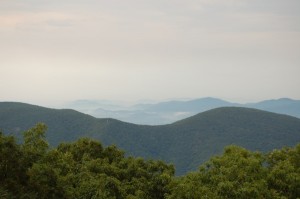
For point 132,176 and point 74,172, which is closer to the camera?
point 74,172

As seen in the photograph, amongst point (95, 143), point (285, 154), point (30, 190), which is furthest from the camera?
Result: point (95, 143)

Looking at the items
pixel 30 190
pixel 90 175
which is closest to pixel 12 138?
pixel 30 190

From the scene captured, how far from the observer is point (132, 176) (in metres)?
47.7

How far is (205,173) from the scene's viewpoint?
41.9 metres

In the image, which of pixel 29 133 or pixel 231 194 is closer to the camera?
pixel 231 194

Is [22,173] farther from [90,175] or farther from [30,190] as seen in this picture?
[90,175]

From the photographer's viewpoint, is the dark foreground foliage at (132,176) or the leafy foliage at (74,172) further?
the dark foreground foliage at (132,176)

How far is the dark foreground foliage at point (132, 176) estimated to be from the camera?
35.0 m

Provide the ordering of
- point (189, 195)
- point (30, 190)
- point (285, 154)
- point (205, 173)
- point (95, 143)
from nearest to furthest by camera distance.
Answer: point (30, 190)
point (189, 195)
point (205, 173)
point (285, 154)
point (95, 143)

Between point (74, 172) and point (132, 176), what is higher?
point (74, 172)

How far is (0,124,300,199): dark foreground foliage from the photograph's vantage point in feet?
115

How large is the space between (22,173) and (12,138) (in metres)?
3.42

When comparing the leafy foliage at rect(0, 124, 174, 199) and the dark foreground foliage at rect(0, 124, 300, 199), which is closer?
the leafy foliage at rect(0, 124, 174, 199)

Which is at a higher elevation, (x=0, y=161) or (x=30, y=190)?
(x=0, y=161)
